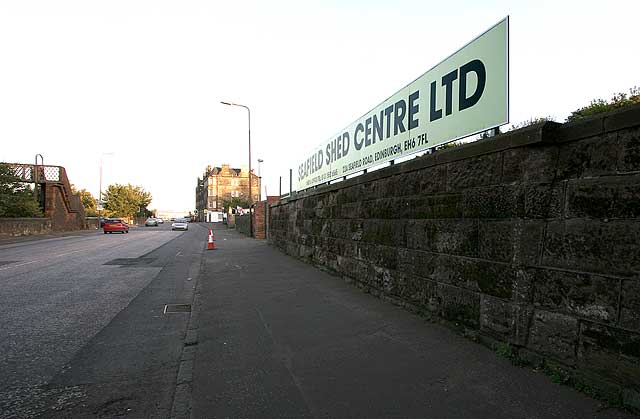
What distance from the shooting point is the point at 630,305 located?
2.83 metres

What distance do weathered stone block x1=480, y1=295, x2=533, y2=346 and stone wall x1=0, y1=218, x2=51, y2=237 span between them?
112 ft

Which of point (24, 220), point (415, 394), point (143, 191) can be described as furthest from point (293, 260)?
point (143, 191)

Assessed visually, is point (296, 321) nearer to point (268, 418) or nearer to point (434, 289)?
point (434, 289)

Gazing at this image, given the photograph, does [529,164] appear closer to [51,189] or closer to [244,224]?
[244,224]

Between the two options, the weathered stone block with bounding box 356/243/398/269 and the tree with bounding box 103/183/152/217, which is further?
the tree with bounding box 103/183/152/217

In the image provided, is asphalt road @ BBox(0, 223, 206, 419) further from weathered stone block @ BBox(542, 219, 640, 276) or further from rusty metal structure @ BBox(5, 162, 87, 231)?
rusty metal structure @ BBox(5, 162, 87, 231)

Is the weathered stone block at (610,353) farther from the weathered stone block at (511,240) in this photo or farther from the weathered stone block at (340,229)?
the weathered stone block at (340,229)

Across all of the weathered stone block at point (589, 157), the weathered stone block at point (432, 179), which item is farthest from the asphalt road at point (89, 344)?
the weathered stone block at point (589, 157)

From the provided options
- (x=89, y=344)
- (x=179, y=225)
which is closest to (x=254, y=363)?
(x=89, y=344)

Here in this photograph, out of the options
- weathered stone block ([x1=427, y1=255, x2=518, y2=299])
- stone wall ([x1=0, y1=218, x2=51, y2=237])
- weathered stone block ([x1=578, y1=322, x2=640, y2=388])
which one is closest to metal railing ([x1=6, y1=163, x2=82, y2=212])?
stone wall ([x1=0, y1=218, x2=51, y2=237])

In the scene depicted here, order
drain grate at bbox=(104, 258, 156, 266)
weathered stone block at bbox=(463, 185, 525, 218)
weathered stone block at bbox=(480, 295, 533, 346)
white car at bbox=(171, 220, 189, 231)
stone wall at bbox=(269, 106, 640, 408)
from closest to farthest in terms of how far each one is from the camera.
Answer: stone wall at bbox=(269, 106, 640, 408) < weathered stone block at bbox=(480, 295, 533, 346) < weathered stone block at bbox=(463, 185, 525, 218) < drain grate at bbox=(104, 258, 156, 266) < white car at bbox=(171, 220, 189, 231)

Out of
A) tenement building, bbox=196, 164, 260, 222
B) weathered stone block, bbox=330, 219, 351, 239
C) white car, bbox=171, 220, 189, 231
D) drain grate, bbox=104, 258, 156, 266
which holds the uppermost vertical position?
tenement building, bbox=196, 164, 260, 222

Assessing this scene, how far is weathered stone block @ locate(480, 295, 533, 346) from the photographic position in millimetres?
3691

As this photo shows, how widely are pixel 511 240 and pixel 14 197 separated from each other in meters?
36.4
